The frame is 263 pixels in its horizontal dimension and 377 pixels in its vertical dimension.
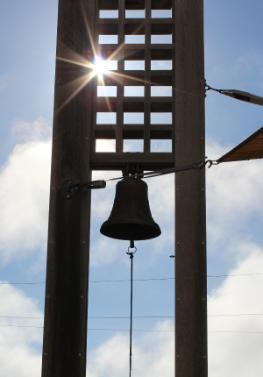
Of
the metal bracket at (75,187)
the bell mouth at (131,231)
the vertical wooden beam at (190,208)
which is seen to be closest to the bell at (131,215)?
the bell mouth at (131,231)

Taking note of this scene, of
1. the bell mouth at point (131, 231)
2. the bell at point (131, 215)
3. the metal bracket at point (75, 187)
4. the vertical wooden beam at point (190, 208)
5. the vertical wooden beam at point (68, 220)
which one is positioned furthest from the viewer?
the vertical wooden beam at point (190, 208)

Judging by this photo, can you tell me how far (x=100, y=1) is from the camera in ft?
21.5

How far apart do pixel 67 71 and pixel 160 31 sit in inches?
Answer: 104

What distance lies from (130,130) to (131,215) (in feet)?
4.28

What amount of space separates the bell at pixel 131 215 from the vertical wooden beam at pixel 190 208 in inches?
27.9

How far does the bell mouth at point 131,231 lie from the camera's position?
5.23m

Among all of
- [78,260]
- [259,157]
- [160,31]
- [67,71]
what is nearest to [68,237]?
[78,260]

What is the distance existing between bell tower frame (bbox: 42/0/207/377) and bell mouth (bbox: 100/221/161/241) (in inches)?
12.7

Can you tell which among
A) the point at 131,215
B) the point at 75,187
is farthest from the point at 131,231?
the point at 75,187

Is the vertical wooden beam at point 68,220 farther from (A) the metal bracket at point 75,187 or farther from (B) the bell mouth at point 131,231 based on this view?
(B) the bell mouth at point 131,231

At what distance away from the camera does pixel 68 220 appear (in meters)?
3.92

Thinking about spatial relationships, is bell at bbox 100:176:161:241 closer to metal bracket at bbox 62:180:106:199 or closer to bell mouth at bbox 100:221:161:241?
bell mouth at bbox 100:221:161:241

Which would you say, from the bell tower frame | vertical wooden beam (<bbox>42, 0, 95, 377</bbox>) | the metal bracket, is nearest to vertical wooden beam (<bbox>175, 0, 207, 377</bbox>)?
the bell tower frame

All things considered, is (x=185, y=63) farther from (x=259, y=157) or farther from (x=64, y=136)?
(x=64, y=136)
